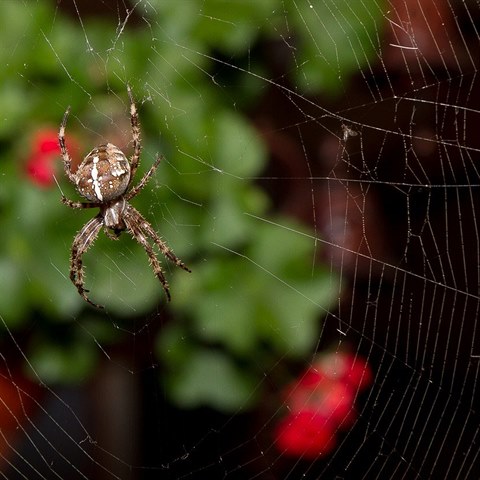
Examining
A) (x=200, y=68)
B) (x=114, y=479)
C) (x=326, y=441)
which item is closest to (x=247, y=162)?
(x=200, y=68)

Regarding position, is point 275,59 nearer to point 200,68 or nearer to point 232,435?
point 200,68

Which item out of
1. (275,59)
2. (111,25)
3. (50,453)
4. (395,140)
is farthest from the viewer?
(50,453)

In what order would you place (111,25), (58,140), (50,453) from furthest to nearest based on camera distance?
1. (50,453)
2. (111,25)
3. (58,140)

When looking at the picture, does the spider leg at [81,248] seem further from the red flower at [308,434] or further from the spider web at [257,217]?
the red flower at [308,434]

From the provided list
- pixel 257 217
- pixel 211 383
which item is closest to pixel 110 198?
pixel 257 217

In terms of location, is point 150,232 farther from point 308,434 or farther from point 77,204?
point 308,434

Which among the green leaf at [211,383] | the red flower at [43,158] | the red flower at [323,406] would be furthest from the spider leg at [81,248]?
the red flower at [323,406]
